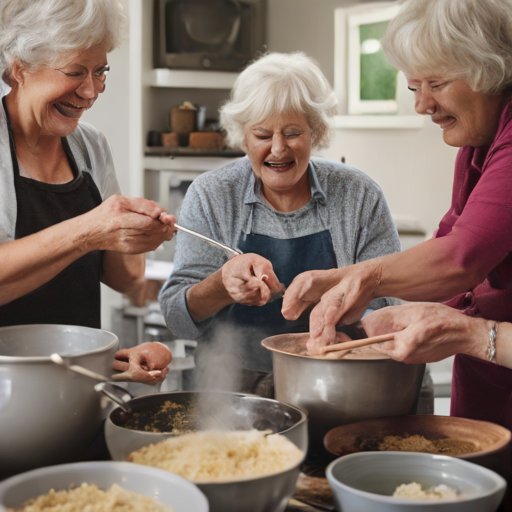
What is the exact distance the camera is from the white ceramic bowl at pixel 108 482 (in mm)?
742

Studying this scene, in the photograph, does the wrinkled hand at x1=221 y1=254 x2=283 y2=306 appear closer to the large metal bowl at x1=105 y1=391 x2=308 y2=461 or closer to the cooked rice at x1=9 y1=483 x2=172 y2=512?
the large metal bowl at x1=105 y1=391 x2=308 y2=461

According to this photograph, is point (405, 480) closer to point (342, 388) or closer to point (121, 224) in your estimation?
point (342, 388)

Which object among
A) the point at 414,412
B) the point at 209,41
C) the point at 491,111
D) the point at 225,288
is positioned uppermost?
the point at 209,41

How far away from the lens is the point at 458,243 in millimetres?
1287

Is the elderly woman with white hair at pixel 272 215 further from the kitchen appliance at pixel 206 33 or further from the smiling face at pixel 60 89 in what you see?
the kitchen appliance at pixel 206 33

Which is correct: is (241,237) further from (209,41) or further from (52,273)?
(209,41)

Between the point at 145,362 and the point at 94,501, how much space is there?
0.39 meters

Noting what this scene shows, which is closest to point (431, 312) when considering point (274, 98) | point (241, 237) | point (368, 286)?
point (368, 286)

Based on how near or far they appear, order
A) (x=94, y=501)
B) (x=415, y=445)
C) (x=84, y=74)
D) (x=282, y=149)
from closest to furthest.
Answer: (x=94, y=501)
(x=415, y=445)
(x=84, y=74)
(x=282, y=149)

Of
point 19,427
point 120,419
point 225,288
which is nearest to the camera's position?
point 19,427

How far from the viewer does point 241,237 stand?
1.93 meters

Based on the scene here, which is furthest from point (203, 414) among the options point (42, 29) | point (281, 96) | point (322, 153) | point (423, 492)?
point (322, 153)

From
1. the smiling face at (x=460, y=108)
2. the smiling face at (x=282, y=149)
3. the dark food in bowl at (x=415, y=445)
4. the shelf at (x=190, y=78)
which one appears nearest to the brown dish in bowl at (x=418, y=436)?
the dark food in bowl at (x=415, y=445)

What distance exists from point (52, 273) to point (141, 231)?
0.74ft
